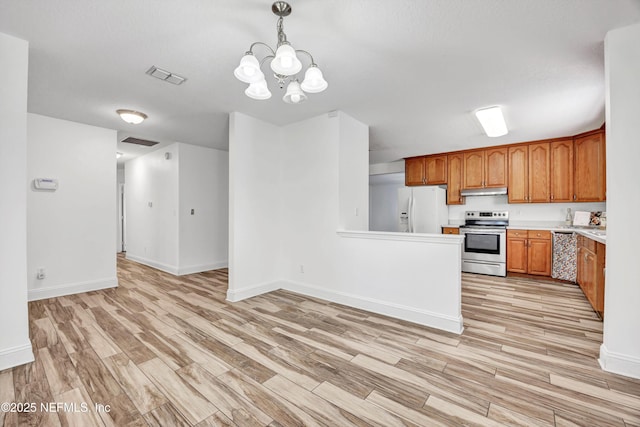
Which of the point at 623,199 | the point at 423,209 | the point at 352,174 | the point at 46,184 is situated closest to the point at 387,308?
the point at 352,174

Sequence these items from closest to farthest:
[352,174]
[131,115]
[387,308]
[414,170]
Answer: [387,308], [131,115], [352,174], [414,170]

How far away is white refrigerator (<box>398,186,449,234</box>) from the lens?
534cm

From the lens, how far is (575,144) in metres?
4.47

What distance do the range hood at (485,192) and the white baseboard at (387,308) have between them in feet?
11.4

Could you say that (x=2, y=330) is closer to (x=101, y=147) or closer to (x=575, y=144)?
(x=101, y=147)

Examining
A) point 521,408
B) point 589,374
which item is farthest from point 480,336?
point 521,408

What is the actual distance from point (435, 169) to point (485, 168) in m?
0.90

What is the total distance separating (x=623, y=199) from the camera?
191 centimetres

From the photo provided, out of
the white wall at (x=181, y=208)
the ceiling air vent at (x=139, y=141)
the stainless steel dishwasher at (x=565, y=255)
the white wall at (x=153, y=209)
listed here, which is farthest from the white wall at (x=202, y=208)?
the stainless steel dishwasher at (x=565, y=255)

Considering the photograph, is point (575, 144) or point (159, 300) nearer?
point (159, 300)

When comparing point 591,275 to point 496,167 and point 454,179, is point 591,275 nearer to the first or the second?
point 496,167

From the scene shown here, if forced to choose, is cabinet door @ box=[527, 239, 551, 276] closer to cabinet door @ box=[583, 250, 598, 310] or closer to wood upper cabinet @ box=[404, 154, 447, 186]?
cabinet door @ box=[583, 250, 598, 310]

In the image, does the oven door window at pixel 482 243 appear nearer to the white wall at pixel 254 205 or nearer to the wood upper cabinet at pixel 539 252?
the wood upper cabinet at pixel 539 252

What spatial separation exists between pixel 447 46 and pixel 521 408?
2452 millimetres
